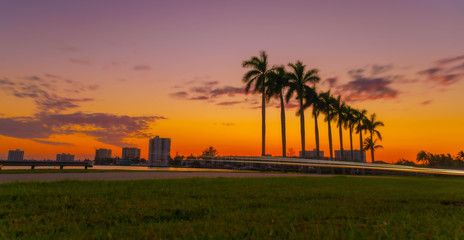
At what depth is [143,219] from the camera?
14.1ft

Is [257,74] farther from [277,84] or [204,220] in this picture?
[204,220]

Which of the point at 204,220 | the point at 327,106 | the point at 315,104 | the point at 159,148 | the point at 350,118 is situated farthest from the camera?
the point at 159,148

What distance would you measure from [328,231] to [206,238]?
1.64 metres

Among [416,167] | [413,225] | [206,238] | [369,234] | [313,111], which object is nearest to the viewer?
[206,238]

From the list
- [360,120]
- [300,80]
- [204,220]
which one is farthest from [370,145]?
[204,220]

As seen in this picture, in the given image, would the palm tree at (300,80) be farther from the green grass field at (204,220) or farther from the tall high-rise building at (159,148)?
the tall high-rise building at (159,148)

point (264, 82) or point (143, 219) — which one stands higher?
point (264, 82)

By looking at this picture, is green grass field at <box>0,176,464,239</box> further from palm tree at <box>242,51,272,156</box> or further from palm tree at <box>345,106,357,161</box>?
palm tree at <box>345,106,357,161</box>

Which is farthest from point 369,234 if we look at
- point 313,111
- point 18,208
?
point 313,111

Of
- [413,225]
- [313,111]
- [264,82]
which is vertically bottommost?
[413,225]

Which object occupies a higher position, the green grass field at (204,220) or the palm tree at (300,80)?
the palm tree at (300,80)

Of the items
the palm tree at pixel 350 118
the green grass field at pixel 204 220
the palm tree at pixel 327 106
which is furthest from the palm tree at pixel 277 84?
the green grass field at pixel 204 220

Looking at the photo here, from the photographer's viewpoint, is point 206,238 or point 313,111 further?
point 313,111

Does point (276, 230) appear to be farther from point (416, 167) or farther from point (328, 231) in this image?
point (416, 167)
